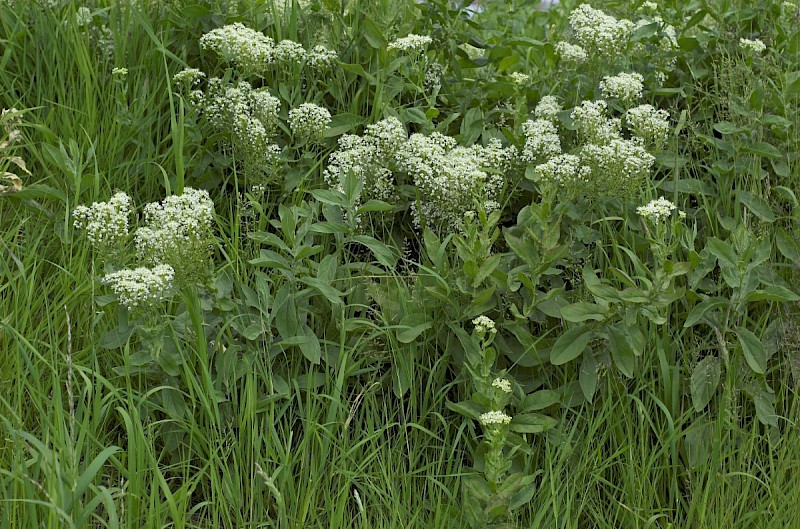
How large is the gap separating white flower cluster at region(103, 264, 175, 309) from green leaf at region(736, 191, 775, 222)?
1959mm

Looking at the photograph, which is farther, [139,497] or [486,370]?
[486,370]

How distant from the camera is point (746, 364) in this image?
2902 mm

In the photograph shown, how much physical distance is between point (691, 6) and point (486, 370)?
2562 millimetres

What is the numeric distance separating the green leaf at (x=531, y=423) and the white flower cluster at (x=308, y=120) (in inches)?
49.7

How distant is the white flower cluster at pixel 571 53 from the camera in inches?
139

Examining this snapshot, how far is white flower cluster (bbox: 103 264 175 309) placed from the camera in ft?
8.23

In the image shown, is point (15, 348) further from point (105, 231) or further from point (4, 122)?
point (4, 122)

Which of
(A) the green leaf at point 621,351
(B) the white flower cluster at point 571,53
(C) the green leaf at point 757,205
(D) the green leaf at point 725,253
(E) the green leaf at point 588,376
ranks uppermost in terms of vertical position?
(B) the white flower cluster at point 571,53

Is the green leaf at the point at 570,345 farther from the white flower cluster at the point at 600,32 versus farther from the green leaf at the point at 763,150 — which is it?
the white flower cluster at the point at 600,32

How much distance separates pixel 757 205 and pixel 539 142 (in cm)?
79

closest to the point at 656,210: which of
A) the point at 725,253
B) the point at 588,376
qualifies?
the point at 725,253

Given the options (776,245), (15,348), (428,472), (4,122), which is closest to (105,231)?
(15,348)

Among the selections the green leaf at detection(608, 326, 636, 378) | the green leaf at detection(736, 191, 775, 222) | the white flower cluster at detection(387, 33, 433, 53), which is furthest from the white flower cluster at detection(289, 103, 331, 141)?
the green leaf at detection(736, 191, 775, 222)

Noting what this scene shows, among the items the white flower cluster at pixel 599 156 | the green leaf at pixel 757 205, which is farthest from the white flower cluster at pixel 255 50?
the green leaf at pixel 757 205
